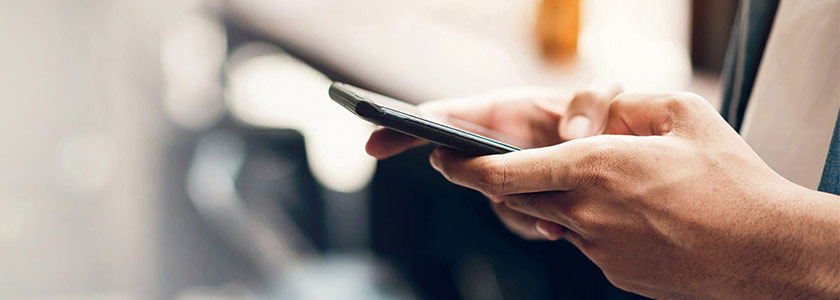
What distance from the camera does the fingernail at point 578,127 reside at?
46cm

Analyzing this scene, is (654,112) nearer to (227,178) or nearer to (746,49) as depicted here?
(746,49)

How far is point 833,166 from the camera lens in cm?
38

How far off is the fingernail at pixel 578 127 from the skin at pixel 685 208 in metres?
0.10

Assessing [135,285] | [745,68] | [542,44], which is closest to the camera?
[745,68]

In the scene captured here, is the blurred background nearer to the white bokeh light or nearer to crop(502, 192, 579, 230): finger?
the white bokeh light

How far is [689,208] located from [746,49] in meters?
0.29

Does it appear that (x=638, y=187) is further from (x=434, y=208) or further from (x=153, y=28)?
(x=153, y=28)

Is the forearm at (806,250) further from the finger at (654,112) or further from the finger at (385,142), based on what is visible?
the finger at (385,142)

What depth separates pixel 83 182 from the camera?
84cm

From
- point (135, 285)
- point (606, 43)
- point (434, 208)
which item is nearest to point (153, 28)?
point (135, 285)

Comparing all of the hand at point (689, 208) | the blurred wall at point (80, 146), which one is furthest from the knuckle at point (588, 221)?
the blurred wall at point (80, 146)

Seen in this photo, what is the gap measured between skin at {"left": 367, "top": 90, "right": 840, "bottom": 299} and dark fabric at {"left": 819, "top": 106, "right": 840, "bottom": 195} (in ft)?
0.21

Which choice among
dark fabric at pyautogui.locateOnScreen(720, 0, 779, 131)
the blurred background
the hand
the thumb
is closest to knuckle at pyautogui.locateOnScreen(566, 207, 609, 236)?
the hand

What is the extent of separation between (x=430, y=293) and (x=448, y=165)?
1.94 ft
